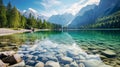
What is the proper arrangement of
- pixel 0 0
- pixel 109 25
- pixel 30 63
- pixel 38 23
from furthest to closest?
1. pixel 109 25
2. pixel 38 23
3. pixel 0 0
4. pixel 30 63

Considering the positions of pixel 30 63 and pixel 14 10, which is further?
pixel 14 10

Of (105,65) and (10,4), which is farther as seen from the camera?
(10,4)

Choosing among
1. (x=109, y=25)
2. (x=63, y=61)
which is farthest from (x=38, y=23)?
(x=63, y=61)

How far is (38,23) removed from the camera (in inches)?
6737

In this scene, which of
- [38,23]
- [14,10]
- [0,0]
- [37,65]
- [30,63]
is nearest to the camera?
[37,65]

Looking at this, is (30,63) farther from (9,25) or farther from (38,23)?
(38,23)

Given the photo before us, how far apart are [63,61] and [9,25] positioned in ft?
291

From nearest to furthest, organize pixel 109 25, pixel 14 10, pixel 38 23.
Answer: pixel 14 10 < pixel 38 23 < pixel 109 25

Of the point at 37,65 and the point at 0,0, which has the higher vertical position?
the point at 0,0

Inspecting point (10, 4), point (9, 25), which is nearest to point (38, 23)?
point (10, 4)

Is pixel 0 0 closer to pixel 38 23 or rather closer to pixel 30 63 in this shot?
pixel 38 23

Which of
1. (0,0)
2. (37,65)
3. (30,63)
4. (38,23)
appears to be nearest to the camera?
(37,65)

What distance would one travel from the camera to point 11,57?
14.2 meters

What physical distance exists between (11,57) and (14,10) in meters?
94.7
